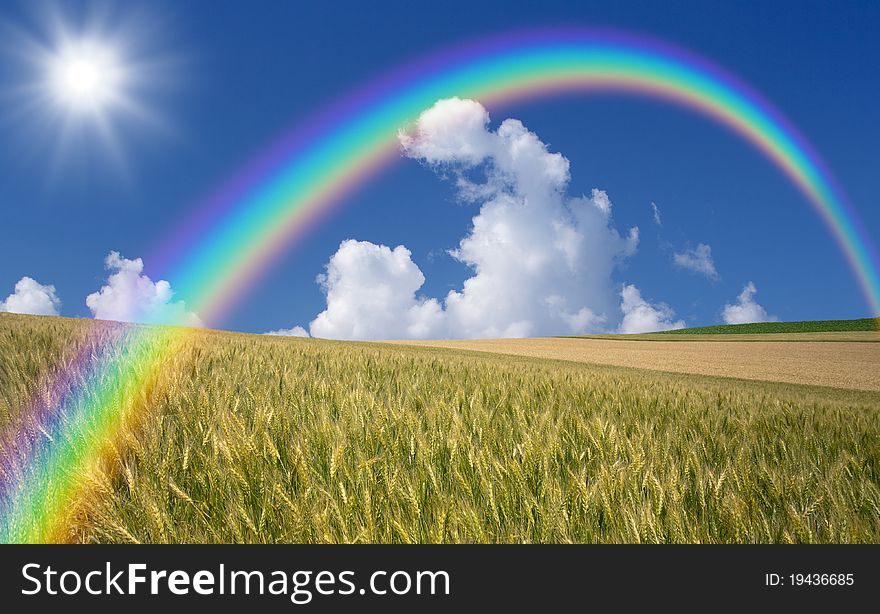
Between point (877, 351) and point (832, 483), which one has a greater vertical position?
point (877, 351)

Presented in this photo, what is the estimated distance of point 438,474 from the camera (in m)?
2.06

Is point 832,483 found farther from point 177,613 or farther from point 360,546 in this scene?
point 177,613

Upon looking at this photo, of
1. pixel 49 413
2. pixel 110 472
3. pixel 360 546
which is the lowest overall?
pixel 360 546

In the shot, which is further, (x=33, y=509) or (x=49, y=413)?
(x=49, y=413)

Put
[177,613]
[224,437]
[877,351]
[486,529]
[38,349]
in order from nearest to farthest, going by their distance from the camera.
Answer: [177,613] < [486,529] < [224,437] < [38,349] < [877,351]

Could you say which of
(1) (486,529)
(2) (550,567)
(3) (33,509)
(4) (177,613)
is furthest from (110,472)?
(2) (550,567)

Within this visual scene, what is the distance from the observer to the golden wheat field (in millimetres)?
1682

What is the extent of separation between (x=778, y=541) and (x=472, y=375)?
11.3 feet

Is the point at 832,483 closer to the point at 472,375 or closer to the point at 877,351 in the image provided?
the point at 472,375

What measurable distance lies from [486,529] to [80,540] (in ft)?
5.24

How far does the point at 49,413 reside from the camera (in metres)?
2.88

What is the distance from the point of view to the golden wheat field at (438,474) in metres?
1.68

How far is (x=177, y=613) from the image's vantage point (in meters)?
1.42

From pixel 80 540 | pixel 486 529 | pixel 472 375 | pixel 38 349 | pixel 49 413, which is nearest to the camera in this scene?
pixel 486 529
